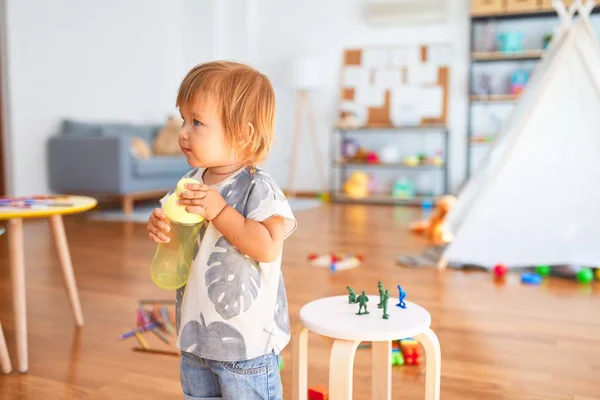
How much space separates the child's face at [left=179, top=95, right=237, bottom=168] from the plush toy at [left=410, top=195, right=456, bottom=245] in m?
2.54

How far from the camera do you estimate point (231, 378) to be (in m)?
0.97

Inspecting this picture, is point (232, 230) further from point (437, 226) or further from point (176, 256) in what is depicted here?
point (437, 226)

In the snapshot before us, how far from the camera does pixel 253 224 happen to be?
37.1 inches

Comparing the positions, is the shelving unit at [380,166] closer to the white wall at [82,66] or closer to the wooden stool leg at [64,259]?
the white wall at [82,66]

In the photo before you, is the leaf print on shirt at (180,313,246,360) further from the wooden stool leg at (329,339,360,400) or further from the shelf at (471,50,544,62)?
the shelf at (471,50,544,62)

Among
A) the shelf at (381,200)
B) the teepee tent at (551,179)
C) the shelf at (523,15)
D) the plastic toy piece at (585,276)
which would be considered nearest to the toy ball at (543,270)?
the teepee tent at (551,179)

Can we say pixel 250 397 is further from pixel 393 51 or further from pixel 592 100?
pixel 393 51

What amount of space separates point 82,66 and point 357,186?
2754 millimetres

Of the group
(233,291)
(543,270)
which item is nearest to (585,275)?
(543,270)

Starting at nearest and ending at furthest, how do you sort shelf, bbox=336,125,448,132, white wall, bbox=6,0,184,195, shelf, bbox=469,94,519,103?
white wall, bbox=6,0,184,195 < shelf, bbox=469,94,519,103 < shelf, bbox=336,125,448,132

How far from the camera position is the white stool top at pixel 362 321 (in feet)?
3.35

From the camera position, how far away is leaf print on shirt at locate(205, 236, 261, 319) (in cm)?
96

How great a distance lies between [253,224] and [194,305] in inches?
6.5

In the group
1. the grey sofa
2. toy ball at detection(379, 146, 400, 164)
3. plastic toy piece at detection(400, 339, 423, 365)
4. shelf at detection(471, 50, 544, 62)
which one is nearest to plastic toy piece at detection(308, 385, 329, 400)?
plastic toy piece at detection(400, 339, 423, 365)
